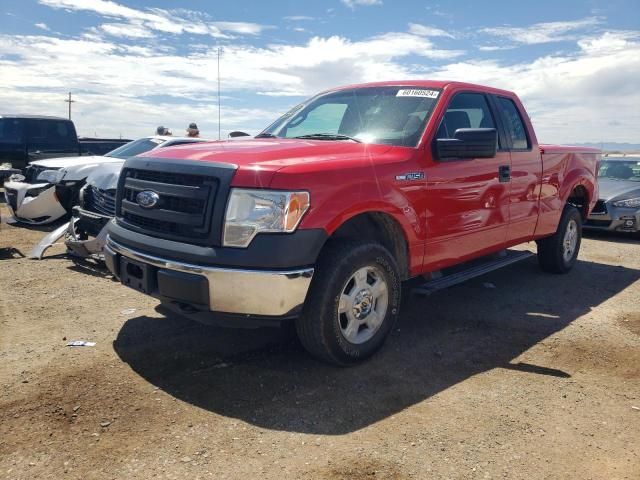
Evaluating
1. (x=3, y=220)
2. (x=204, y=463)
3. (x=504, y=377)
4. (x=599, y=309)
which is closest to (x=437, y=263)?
(x=504, y=377)

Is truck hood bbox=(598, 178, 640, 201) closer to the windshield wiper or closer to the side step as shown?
the side step

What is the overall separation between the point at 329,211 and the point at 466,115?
83.5 inches

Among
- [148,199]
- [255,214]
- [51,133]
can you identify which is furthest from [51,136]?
[255,214]

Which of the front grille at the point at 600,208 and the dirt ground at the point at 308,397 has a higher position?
the front grille at the point at 600,208

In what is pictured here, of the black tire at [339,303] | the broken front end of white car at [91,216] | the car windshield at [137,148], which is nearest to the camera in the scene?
the black tire at [339,303]

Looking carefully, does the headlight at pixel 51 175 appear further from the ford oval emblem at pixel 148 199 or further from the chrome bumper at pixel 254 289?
the chrome bumper at pixel 254 289

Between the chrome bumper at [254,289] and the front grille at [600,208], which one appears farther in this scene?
the front grille at [600,208]

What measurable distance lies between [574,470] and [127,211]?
314 cm

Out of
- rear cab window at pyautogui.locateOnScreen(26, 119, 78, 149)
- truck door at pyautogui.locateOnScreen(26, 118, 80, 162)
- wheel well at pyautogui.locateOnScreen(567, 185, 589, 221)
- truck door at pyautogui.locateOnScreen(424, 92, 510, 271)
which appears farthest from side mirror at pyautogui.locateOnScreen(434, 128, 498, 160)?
rear cab window at pyautogui.locateOnScreen(26, 119, 78, 149)

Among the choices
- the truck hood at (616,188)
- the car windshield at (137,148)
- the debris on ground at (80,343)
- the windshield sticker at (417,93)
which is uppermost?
the windshield sticker at (417,93)

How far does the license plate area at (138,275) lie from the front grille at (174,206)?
22 centimetres

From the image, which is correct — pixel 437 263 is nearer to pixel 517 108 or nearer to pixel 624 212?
pixel 517 108

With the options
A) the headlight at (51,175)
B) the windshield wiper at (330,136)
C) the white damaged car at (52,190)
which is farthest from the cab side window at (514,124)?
the headlight at (51,175)

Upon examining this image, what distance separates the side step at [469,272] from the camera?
4.29 metres
